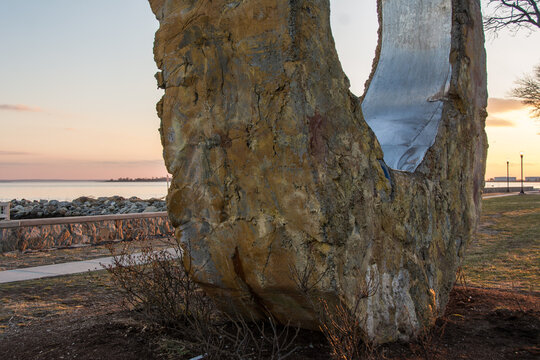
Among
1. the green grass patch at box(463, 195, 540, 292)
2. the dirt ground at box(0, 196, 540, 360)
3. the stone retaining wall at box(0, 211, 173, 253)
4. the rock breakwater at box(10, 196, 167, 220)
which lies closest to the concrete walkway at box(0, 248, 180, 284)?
the dirt ground at box(0, 196, 540, 360)

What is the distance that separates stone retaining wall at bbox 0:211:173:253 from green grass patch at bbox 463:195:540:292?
19.1 ft

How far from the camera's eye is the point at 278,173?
11.0 ft

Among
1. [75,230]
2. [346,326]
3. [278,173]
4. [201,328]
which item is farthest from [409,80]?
[75,230]

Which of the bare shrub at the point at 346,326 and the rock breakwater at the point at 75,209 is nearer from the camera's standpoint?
the bare shrub at the point at 346,326

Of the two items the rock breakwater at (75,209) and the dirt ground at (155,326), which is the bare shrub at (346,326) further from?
the rock breakwater at (75,209)

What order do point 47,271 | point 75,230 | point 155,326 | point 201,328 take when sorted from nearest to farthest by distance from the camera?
point 201,328 → point 155,326 → point 47,271 → point 75,230

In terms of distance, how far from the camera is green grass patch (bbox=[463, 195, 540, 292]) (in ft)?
23.8

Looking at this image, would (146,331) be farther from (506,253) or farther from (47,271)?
(506,253)

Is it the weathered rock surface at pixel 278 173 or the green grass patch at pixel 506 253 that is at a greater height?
the weathered rock surface at pixel 278 173

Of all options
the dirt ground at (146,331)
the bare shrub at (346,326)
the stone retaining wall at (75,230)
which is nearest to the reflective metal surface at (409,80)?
the dirt ground at (146,331)

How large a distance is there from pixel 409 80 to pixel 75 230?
7788 millimetres

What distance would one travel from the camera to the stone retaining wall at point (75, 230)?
955cm

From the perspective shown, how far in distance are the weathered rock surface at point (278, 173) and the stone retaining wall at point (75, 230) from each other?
5.24 metres

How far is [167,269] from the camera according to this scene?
442 cm
